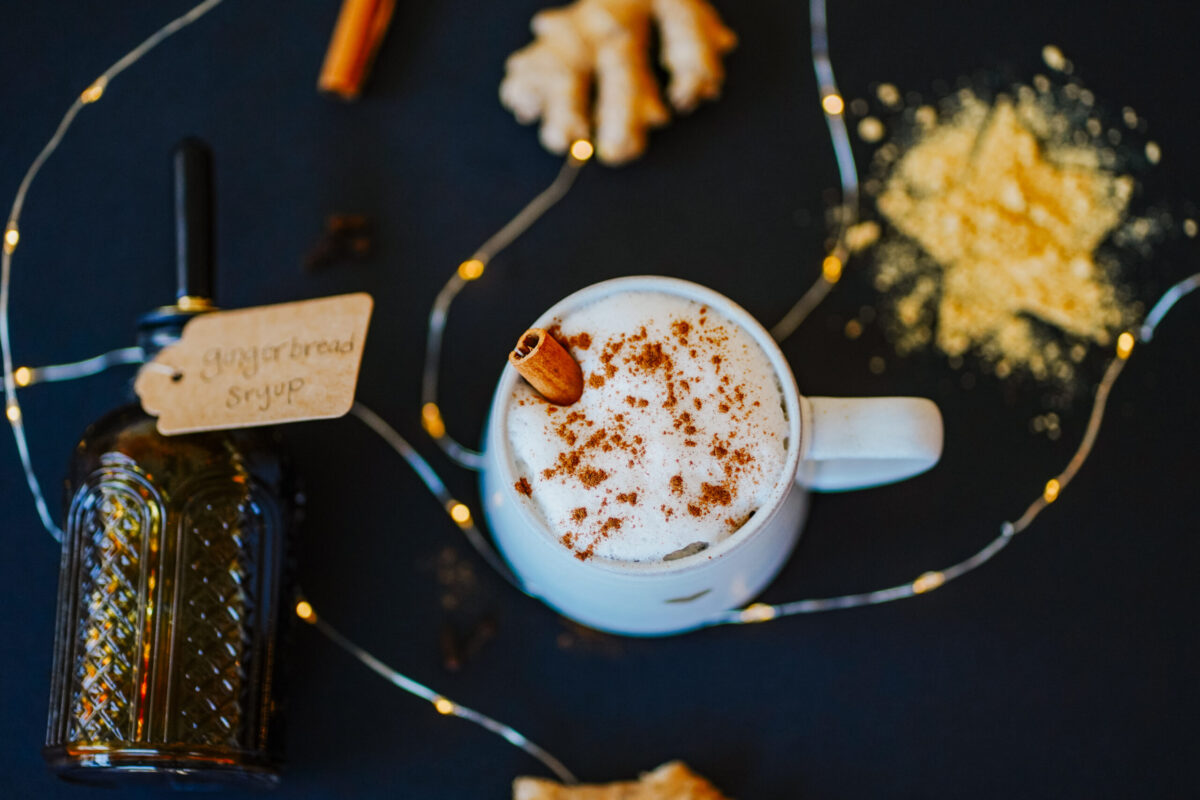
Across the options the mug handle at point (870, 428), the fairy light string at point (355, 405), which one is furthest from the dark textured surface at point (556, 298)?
the mug handle at point (870, 428)

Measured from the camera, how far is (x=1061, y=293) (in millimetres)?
810

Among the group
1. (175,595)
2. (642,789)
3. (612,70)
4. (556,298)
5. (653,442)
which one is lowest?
(642,789)

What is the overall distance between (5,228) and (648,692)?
637mm

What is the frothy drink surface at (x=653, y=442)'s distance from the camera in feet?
1.95

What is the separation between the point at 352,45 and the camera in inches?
31.9

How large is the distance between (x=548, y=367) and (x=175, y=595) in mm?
316

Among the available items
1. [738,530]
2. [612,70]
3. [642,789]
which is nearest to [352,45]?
[612,70]

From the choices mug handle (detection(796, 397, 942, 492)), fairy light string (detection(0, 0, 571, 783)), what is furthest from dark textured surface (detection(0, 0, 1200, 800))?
mug handle (detection(796, 397, 942, 492))

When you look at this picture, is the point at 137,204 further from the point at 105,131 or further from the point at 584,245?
the point at 584,245

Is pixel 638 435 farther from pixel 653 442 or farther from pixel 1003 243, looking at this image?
pixel 1003 243

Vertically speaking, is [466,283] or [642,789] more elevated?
[466,283]

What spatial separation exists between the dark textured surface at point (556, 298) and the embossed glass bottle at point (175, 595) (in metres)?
0.07

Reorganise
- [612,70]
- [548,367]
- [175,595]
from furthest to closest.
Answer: [612,70] < [175,595] < [548,367]

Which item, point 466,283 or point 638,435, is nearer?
point 638,435
